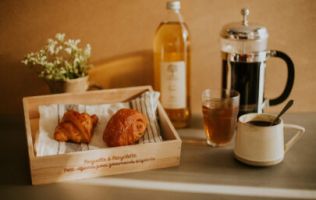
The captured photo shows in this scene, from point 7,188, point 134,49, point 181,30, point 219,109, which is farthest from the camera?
point 134,49

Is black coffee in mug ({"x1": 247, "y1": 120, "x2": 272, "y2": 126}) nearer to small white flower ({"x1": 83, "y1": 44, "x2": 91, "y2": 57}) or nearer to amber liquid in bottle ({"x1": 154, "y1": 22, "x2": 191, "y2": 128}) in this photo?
amber liquid in bottle ({"x1": 154, "y1": 22, "x2": 191, "y2": 128})

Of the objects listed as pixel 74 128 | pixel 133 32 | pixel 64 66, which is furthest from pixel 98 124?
pixel 133 32

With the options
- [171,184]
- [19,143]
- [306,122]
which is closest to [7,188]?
[19,143]

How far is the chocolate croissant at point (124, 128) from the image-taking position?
92 cm

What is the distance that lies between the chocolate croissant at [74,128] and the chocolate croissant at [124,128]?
0.04 metres

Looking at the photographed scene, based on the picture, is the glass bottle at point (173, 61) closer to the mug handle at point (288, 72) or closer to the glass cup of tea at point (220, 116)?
the glass cup of tea at point (220, 116)

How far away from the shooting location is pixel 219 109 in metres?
0.98

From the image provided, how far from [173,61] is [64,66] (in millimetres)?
287

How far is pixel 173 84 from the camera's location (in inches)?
42.5

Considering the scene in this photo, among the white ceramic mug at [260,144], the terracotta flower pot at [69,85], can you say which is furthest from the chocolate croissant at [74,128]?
the white ceramic mug at [260,144]

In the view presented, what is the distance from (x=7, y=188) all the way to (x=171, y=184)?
1.08 feet

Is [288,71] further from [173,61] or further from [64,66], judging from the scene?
[64,66]

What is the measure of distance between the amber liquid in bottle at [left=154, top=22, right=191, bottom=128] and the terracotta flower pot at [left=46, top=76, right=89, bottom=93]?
0.20m

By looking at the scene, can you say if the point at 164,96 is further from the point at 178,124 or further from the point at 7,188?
the point at 7,188
